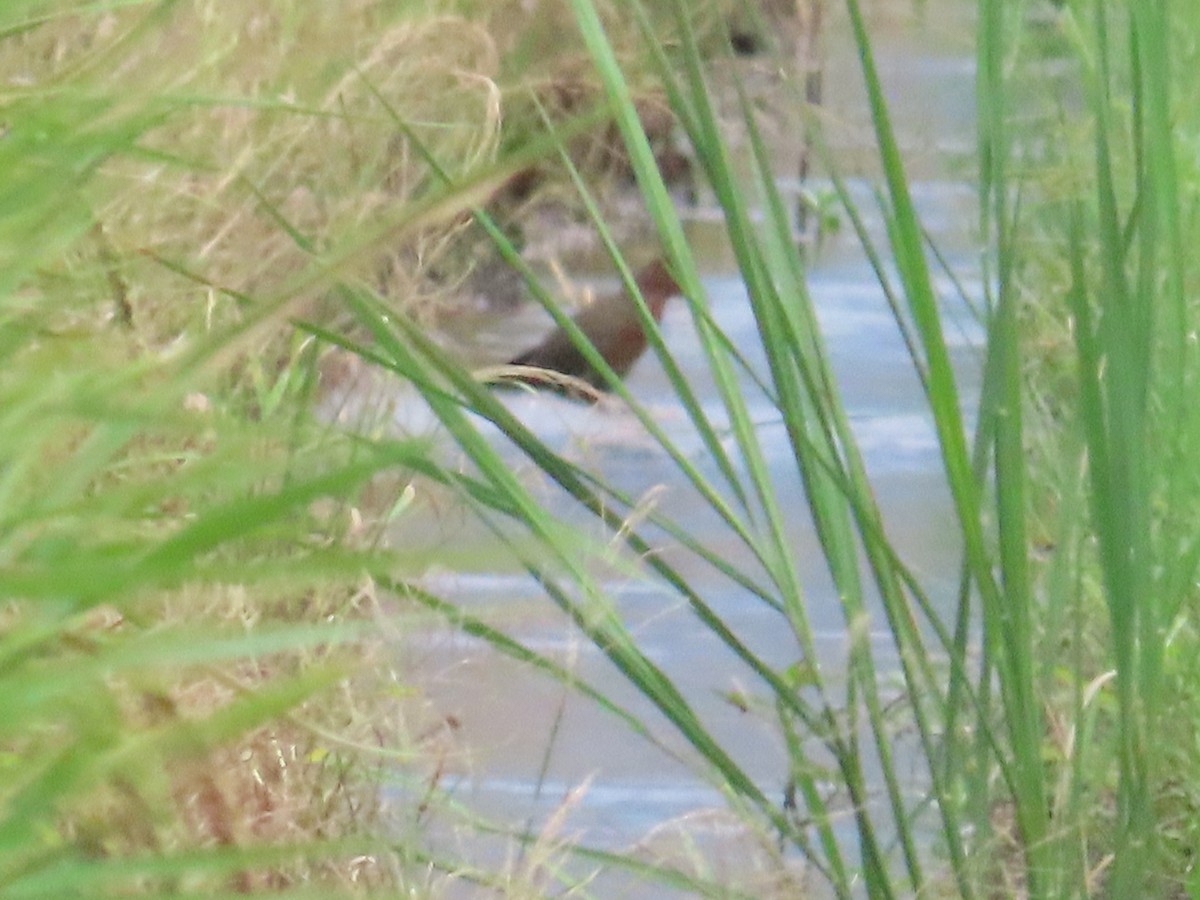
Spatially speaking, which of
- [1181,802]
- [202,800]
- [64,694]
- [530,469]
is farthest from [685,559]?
[64,694]

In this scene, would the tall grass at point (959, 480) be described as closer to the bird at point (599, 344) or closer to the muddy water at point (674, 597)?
the muddy water at point (674, 597)

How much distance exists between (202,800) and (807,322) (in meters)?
0.41

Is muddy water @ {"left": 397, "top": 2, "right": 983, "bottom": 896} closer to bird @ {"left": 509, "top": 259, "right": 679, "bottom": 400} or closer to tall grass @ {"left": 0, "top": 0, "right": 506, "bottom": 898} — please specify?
bird @ {"left": 509, "top": 259, "right": 679, "bottom": 400}

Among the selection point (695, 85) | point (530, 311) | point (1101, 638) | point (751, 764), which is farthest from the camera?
point (530, 311)

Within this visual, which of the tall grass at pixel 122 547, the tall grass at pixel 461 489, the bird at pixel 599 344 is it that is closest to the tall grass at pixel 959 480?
the tall grass at pixel 461 489

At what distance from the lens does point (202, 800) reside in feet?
1.86

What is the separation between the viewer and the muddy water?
4.46 feet

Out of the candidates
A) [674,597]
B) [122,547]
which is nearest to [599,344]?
[674,597]

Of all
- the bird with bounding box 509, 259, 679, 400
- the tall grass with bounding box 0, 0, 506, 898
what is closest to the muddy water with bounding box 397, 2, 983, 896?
the bird with bounding box 509, 259, 679, 400

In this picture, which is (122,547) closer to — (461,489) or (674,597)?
(461,489)

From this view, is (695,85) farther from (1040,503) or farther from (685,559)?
(685,559)

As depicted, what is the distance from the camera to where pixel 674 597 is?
3.64ft

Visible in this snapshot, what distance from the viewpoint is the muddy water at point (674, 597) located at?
1.36m

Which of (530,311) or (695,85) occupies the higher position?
(695,85)
